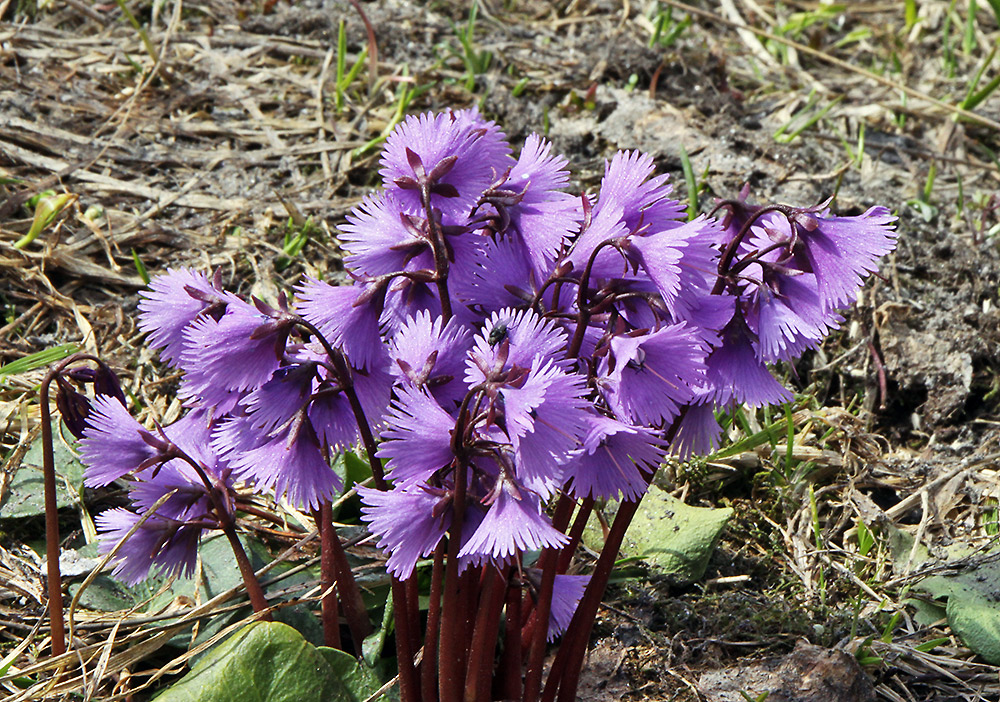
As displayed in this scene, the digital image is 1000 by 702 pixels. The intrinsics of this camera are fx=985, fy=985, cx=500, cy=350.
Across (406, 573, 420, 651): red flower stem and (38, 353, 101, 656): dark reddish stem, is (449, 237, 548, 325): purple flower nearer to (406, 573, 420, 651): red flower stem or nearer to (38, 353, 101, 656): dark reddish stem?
(406, 573, 420, 651): red flower stem

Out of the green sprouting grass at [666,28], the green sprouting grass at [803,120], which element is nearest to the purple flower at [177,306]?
the green sprouting grass at [803,120]

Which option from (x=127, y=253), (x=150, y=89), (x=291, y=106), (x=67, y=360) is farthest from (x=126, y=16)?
(x=67, y=360)

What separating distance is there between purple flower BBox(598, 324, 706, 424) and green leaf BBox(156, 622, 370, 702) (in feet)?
2.46

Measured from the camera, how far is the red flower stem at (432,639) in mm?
1622

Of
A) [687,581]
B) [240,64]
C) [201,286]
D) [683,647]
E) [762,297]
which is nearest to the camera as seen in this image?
[762,297]

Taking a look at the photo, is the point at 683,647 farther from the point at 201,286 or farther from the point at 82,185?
the point at 82,185

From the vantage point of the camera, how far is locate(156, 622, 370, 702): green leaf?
172 centimetres

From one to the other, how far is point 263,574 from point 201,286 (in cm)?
83

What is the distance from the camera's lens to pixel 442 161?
5.31 ft

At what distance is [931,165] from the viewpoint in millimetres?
3924

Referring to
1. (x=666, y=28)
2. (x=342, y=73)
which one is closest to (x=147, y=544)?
(x=342, y=73)

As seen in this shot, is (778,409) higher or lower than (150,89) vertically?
lower

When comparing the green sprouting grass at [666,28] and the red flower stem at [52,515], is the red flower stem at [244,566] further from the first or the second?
the green sprouting grass at [666,28]

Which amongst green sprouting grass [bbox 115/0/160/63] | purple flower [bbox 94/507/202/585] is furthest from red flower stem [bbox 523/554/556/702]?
green sprouting grass [bbox 115/0/160/63]
